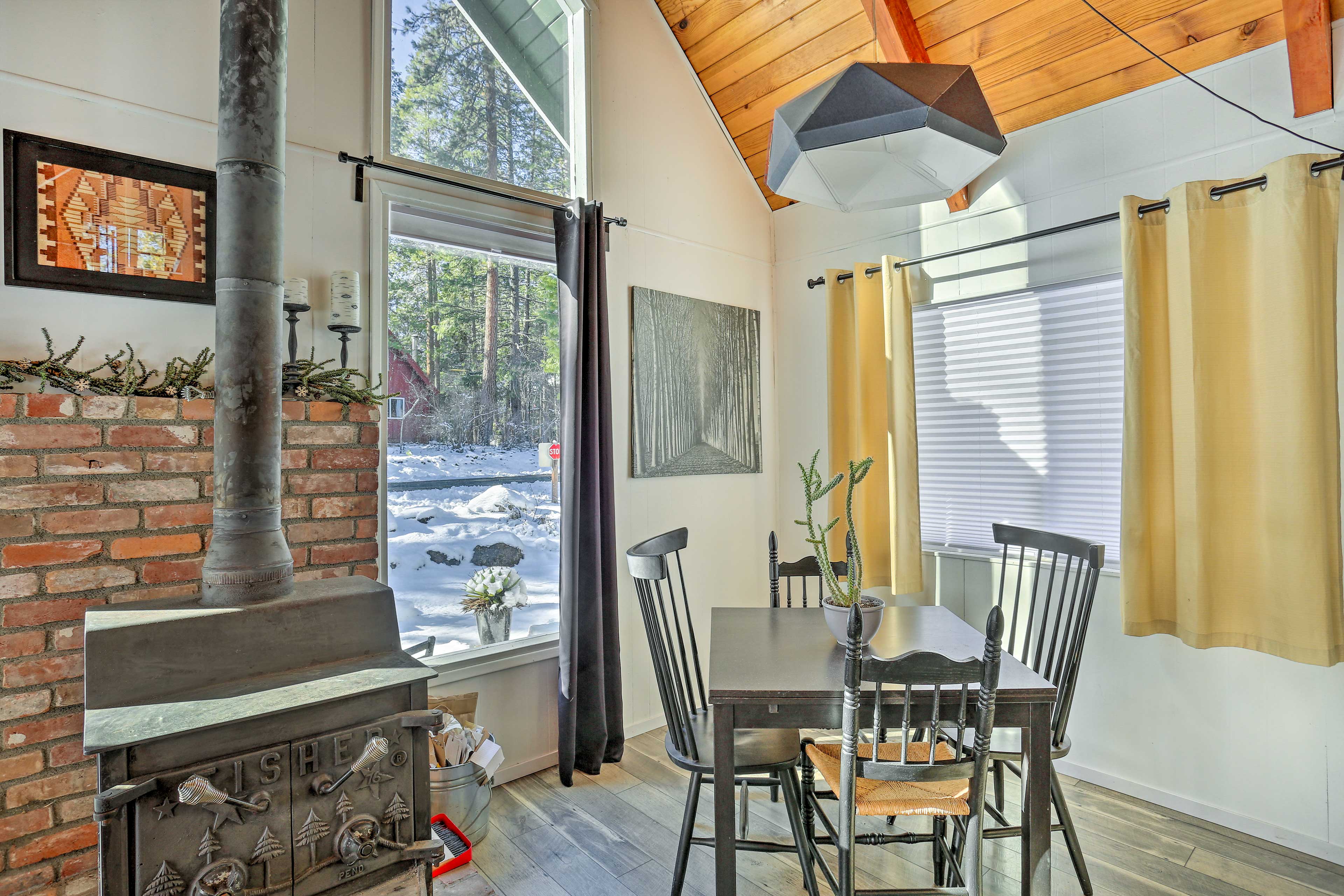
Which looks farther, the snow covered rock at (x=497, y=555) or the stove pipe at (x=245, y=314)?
the snow covered rock at (x=497, y=555)

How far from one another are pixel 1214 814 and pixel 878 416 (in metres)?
1.80

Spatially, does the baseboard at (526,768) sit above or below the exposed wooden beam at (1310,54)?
below

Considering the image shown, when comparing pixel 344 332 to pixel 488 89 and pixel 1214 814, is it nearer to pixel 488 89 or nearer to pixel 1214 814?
pixel 488 89

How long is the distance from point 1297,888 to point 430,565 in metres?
2.77

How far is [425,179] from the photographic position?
2.50 m

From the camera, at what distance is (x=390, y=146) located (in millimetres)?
2420

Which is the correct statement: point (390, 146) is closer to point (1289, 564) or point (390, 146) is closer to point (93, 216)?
point (93, 216)

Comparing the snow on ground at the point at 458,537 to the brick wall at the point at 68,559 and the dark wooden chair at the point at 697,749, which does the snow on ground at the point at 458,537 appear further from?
the dark wooden chair at the point at 697,749

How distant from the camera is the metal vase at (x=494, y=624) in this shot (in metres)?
2.67

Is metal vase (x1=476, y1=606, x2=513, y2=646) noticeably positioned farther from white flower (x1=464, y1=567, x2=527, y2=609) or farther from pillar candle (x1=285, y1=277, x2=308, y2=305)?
pillar candle (x1=285, y1=277, x2=308, y2=305)

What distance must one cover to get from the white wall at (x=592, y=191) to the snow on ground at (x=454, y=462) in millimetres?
375

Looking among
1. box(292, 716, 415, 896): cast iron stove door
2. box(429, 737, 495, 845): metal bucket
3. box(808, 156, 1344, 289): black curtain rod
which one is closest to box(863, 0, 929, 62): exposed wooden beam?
box(808, 156, 1344, 289): black curtain rod

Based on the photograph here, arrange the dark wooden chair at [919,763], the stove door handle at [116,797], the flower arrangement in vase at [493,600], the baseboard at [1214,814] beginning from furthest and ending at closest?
the flower arrangement in vase at [493,600], the baseboard at [1214,814], the dark wooden chair at [919,763], the stove door handle at [116,797]

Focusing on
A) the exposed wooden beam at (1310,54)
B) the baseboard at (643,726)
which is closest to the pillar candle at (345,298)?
the baseboard at (643,726)
